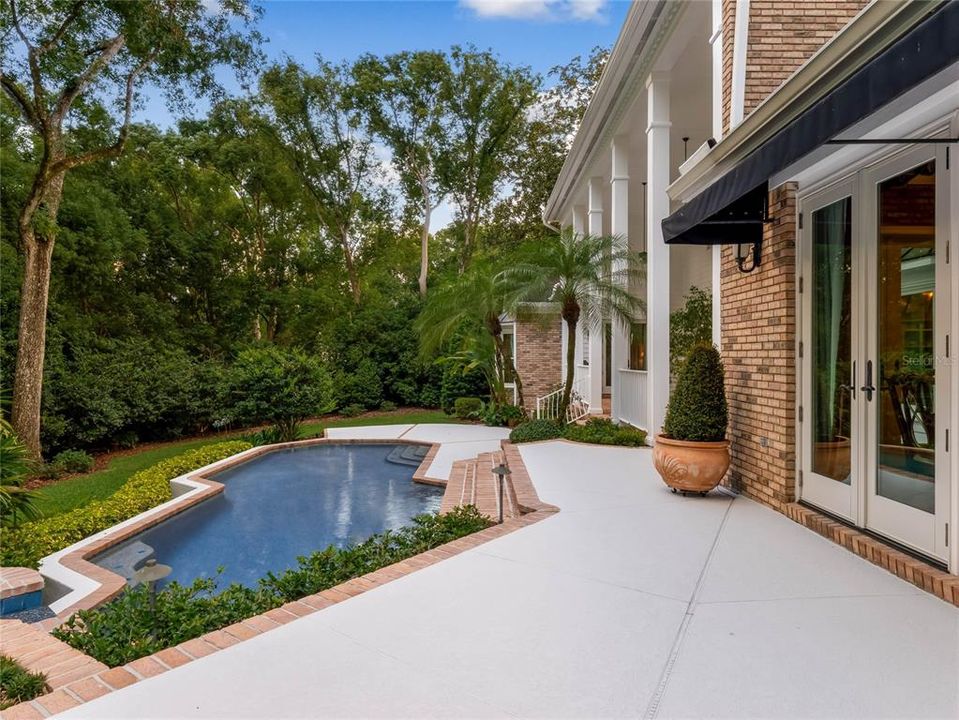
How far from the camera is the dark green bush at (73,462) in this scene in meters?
10.7

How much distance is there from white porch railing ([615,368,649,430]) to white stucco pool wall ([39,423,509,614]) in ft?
8.39

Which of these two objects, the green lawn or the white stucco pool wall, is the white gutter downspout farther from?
the green lawn

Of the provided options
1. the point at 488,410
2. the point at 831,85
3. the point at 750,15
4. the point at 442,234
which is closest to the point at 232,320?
the point at 488,410

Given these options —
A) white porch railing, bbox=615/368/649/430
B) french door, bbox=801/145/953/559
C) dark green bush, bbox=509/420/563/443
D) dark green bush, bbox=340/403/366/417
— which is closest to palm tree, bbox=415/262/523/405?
dark green bush, bbox=509/420/563/443

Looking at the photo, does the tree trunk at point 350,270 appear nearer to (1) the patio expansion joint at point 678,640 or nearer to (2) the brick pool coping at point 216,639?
(2) the brick pool coping at point 216,639

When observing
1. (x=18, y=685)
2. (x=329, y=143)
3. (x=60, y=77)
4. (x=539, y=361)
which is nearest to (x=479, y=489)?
(x=18, y=685)

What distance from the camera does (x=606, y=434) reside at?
29.9 ft

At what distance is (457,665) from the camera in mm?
2502

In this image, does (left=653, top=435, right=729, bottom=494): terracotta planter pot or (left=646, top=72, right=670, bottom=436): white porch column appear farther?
(left=646, top=72, right=670, bottom=436): white porch column

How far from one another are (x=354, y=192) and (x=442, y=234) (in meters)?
7.34

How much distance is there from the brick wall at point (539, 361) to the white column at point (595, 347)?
12.4 ft

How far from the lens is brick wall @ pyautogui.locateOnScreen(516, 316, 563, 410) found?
52.1 feet

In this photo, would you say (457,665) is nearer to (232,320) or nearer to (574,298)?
(574,298)

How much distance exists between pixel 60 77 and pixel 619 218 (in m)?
10.5
